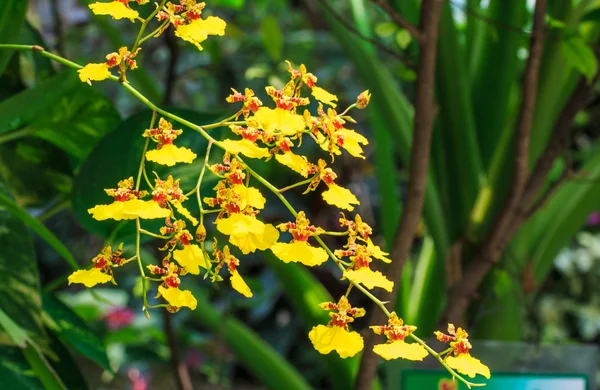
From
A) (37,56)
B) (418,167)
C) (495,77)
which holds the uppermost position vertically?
(495,77)

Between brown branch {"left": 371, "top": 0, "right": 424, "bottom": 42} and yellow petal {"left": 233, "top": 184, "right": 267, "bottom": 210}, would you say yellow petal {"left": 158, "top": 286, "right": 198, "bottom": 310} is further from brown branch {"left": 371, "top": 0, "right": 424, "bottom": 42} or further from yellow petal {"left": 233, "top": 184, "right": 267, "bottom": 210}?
brown branch {"left": 371, "top": 0, "right": 424, "bottom": 42}

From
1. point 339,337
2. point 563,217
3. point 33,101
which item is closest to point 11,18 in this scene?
point 33,101

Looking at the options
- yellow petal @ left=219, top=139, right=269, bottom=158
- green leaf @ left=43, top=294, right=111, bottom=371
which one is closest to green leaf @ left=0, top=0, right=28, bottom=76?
green leaf @ left=43, top=294, right=111, bottom=371

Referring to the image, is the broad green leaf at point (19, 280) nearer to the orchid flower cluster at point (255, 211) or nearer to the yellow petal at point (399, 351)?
the orchid flower cluster at point (255, 211)

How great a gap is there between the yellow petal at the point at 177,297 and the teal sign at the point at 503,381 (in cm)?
39

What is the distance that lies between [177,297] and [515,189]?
0.48m

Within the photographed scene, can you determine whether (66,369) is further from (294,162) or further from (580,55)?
(580,55)

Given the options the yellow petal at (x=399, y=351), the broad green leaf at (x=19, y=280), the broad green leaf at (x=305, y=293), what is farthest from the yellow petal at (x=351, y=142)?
the broad green leaf at (x=305, y=293)

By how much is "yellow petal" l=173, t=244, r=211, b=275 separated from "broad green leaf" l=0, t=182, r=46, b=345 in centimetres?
30

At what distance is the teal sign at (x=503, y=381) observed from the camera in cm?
74

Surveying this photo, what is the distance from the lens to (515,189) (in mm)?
790

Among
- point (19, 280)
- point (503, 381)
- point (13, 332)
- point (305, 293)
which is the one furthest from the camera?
point (305, 293)

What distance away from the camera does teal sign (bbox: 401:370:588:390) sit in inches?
29.3

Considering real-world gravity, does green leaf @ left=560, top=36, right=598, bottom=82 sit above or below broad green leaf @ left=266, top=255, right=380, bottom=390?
above
